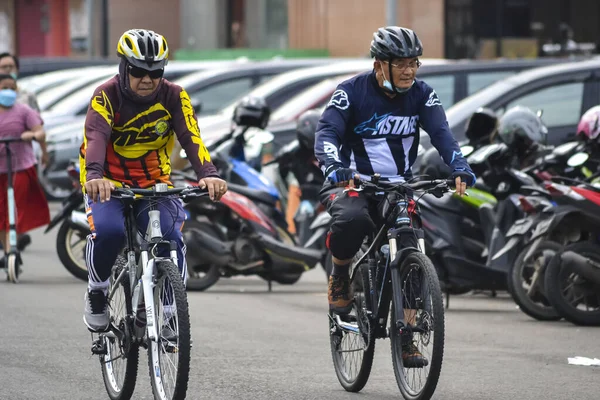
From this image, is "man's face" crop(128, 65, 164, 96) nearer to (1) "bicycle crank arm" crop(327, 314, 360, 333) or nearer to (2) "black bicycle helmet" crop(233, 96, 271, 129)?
(1) "bicycle crank arm" crop(327, 314, 360, 333)

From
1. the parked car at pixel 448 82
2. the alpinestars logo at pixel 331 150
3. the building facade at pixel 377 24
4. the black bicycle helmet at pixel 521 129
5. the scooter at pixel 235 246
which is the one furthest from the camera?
the building facade at pixel 377 24

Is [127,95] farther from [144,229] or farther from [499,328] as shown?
[499,328]

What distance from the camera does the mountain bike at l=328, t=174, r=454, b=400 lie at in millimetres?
6961

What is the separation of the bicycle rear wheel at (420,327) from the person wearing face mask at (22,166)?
6176mm

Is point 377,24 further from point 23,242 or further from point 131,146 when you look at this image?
point 131,146

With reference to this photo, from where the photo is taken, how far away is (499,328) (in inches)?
411

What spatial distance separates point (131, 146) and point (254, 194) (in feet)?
18.2

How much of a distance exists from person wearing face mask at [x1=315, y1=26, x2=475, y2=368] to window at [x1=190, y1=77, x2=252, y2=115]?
12273mm

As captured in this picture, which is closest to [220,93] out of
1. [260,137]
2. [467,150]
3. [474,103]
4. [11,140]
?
[474,103]

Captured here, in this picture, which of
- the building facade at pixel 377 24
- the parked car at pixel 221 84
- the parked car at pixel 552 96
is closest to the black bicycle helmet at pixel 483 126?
the parked car at pixel 552 96

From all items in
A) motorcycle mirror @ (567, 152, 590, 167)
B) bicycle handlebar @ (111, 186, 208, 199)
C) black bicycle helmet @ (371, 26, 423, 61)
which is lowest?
motorcycle mirror @ (567, 152, 590, 167)

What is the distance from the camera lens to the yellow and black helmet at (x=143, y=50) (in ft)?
23.0

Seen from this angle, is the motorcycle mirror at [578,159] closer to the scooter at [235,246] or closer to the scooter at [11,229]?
the scooter at [235,246]

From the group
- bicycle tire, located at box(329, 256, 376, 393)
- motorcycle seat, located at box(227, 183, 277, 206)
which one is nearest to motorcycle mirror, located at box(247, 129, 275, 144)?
motorcycle seat, located at box(227, 183, 277, 206)
